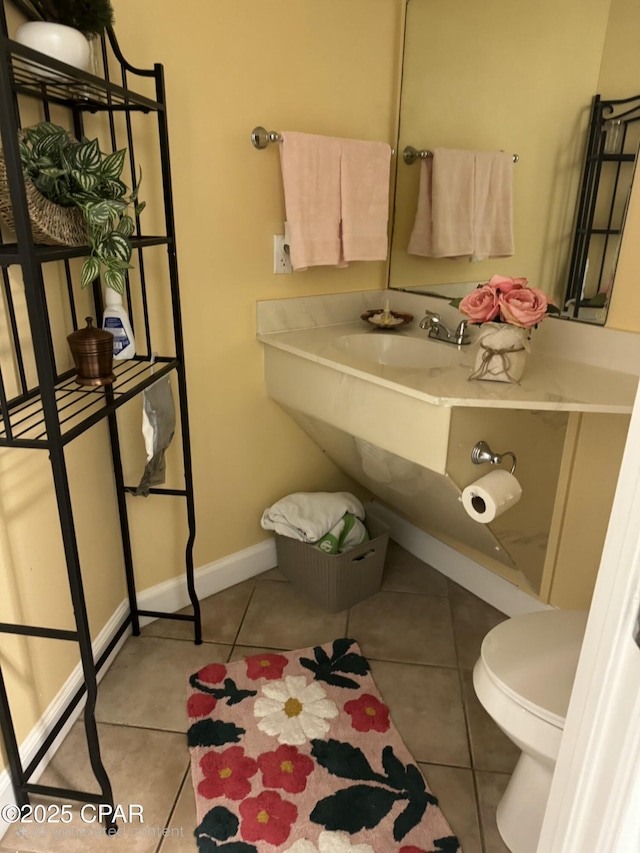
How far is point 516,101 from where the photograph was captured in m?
1.74

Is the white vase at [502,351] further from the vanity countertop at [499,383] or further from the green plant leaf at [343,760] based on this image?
the green plant leaf at [343,760]

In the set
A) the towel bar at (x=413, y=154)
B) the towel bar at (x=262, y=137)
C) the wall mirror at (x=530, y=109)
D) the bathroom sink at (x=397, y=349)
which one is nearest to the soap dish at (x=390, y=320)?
the bathroom sink at (x=397, y=349)

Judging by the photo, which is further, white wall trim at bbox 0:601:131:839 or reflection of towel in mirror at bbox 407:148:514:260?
reflection of towel in mirror at bbox 407:148:514:260

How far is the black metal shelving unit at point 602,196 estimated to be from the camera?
146cm

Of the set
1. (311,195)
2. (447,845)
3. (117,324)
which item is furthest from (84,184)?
(447,845)

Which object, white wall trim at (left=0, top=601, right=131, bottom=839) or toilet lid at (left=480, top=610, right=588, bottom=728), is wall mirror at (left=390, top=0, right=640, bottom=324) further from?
white wall trim at (left=0, top=601, right=131, bottom=839)

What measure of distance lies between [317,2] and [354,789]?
7.04 feet

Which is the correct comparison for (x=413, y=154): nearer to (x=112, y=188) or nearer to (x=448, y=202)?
(x=448, y=202)

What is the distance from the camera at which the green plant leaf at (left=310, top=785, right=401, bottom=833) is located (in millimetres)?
1323

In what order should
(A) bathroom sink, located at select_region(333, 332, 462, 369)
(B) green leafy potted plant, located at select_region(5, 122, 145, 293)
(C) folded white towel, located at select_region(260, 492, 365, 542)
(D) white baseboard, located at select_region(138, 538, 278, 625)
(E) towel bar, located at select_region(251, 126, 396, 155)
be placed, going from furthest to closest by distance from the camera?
(C) folded white towel, located at select_region(260, 492, 365, 542) → (D) white baseboard, located at select_region(138, 538, 278, 625) → (A) bathroom sink, located at select_region(333, 332, 462, 369) → (E) towel bar, located at select_region(251, 126, 396, 155) → (B) green leafy potted plant, located at select_region(5, 122, 145, 293)

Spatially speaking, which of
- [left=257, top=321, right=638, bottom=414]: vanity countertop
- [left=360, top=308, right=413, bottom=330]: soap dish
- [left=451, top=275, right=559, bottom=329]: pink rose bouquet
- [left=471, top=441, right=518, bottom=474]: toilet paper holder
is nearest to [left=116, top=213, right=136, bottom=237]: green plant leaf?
[left=257, top=321, right=638, bottom=414]: vanity countertop

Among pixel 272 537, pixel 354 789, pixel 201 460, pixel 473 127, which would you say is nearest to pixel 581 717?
pixel 354 789

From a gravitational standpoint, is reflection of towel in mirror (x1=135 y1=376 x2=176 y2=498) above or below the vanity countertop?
below

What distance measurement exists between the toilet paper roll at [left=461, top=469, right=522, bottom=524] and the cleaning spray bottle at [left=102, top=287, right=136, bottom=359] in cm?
90
